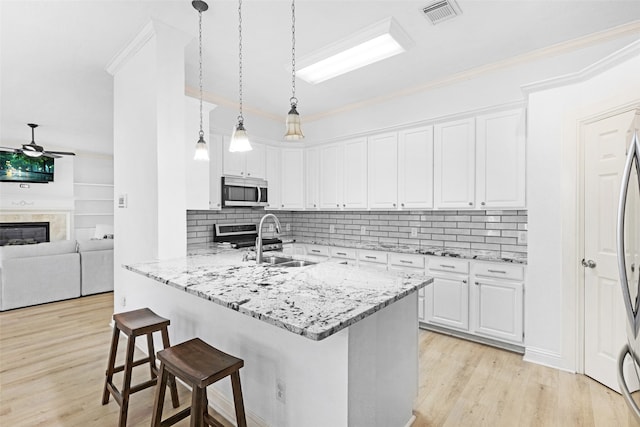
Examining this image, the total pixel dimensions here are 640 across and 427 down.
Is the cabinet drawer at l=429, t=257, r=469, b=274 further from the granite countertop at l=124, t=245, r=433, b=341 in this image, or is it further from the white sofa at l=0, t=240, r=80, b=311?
the white sofa at l=0, t=240, r=80, b=311

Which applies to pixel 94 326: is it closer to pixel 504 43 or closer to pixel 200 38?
pixel 200 38

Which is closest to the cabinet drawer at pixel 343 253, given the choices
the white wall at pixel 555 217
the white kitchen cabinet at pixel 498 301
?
the white kitchen cabinet at pixel 498 301

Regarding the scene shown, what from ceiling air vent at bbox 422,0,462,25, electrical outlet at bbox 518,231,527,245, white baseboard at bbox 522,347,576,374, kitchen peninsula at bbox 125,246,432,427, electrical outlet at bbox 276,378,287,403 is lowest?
white baseboard at bbox 522,347,576,374

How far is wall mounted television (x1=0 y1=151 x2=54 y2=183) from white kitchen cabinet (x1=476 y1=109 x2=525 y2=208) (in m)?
9.03

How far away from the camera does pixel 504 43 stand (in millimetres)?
2918

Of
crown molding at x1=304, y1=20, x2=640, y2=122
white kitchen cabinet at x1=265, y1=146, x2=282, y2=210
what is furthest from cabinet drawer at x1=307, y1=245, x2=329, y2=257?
crown molding at x1=304, y1=20, x2=640, y2=122

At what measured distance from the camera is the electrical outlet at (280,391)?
67.6 inches

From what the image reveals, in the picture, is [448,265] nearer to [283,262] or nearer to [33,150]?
[283,262]

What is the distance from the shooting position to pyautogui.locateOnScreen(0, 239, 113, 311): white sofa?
4297 millimetres

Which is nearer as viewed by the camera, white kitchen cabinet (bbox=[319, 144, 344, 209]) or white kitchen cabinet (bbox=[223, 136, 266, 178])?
white kitchen cabinet (bbox=[223, 136, 266, 178])

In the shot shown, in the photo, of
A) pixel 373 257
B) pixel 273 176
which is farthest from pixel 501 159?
pixel 273 176

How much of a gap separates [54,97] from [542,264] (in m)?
6.17

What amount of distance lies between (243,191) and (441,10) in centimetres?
311

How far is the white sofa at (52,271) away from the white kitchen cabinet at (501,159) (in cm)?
558
